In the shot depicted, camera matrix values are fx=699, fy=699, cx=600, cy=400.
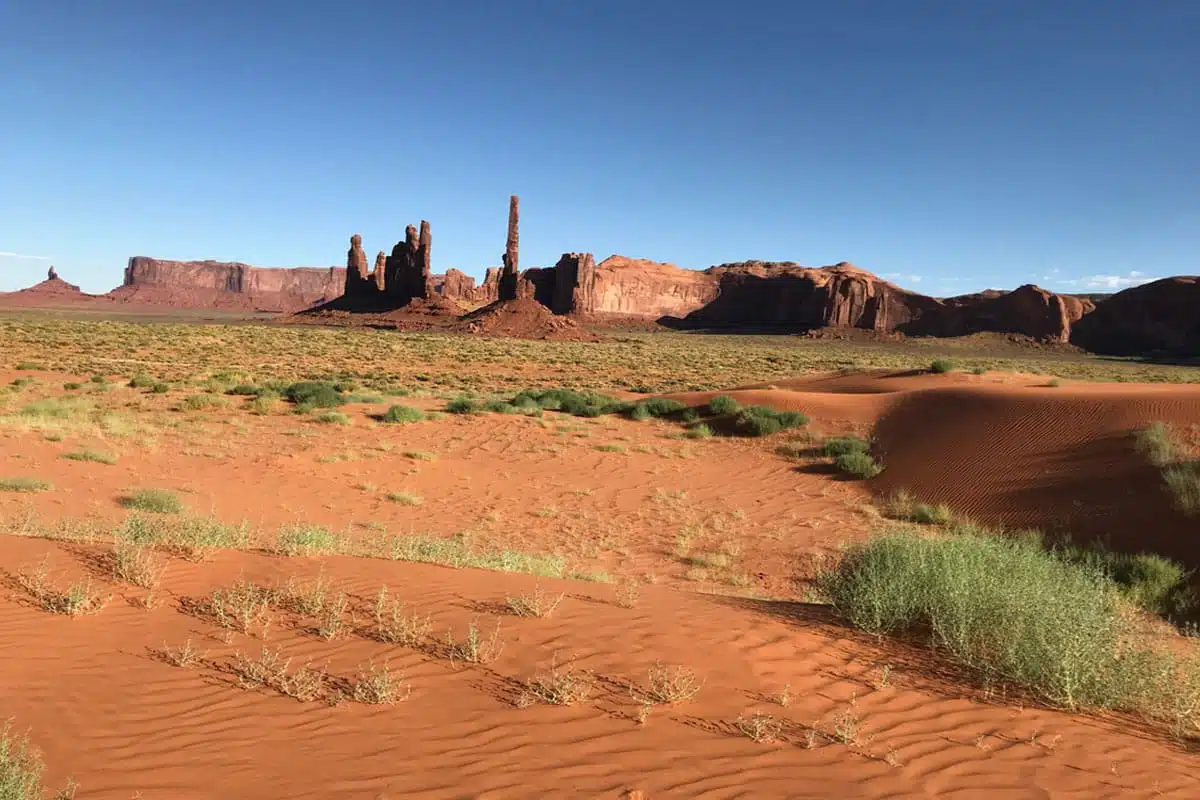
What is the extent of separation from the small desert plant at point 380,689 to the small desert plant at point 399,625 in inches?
19.7

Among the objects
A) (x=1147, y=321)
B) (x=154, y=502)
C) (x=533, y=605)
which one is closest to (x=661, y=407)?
(x=154, y=502)

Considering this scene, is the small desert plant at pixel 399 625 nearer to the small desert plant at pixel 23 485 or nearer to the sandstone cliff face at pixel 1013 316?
the small desert plant at pixel 23 485

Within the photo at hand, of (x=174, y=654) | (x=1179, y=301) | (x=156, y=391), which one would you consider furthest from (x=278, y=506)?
(x=1179, y=301)

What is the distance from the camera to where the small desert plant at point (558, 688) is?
13.5ft

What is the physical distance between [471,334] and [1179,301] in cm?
8384

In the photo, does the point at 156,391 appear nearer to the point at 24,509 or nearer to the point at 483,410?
the point at 483,410

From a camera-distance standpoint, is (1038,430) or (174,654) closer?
(174,654)

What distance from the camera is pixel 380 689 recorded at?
4.09m

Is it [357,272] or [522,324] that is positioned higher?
[357,272]

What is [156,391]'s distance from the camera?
2156cm

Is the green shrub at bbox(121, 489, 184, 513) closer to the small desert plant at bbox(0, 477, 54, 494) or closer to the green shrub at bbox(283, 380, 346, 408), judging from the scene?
the small desert plant at bbox(0, 477, 54, 494)

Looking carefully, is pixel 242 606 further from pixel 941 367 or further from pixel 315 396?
pixel 941 367

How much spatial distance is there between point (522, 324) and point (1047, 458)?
64386 millimetres

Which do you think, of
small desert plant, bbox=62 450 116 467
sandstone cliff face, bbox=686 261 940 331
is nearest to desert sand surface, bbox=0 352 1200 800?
small desert plant, bbox=62 450 116 467
